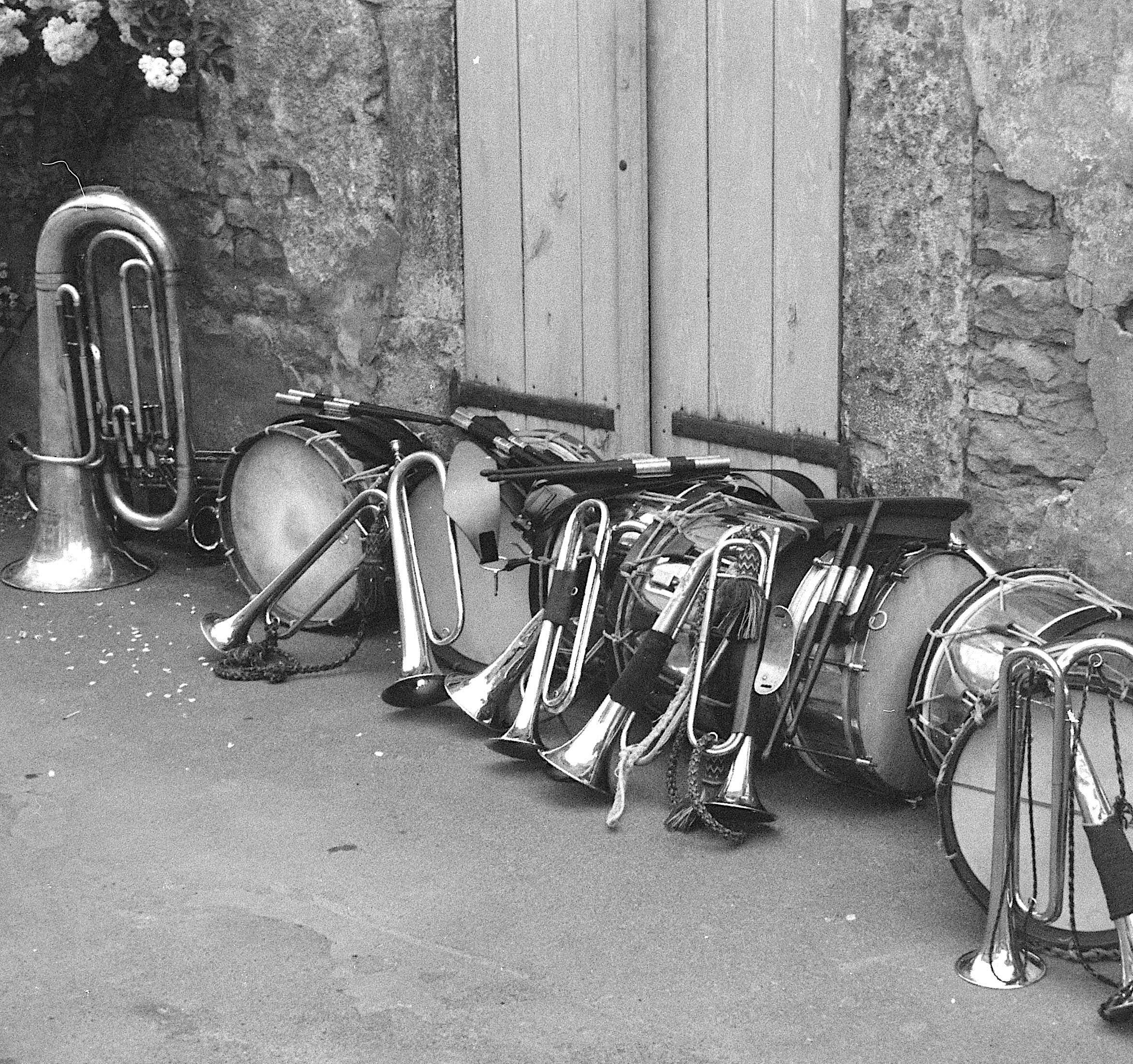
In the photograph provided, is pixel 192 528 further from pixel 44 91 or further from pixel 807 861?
pixel 807 861

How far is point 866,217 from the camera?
416 centimetres

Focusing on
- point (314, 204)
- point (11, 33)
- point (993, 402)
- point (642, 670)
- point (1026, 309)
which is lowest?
point (642, 670)

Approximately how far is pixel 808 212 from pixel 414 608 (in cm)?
140

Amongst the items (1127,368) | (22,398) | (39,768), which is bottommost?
(39,768)

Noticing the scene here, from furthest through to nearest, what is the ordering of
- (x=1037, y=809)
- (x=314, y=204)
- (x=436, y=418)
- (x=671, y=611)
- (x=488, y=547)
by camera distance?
(x=314, y=204), (x=436, y=418), (x=488, y=547), (x=671, y=611), (x=1037, y=809)

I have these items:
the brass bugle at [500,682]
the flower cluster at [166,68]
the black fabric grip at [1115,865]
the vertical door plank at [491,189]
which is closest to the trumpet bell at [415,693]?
the brass bugle at [500,682]

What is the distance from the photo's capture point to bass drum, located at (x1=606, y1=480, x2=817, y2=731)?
381 cm

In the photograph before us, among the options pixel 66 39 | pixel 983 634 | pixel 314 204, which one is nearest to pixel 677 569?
pixel 983 634

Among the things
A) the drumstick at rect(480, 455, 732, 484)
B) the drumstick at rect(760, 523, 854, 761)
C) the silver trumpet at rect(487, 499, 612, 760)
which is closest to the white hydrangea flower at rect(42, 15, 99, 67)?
the drumstick at rect(480, 455, 732, 484)

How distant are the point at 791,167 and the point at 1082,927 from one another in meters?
2.09

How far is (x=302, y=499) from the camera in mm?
5055

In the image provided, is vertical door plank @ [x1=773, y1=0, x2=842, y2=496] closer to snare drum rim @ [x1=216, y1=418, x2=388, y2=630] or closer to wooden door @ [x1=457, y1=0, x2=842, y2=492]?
wooden door @ [x1=457, y1=0, x2=842, y2=492]

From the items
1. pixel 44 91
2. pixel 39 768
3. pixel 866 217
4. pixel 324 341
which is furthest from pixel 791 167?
pixel 44 91

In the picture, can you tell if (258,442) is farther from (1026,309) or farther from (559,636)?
(1026,309)
